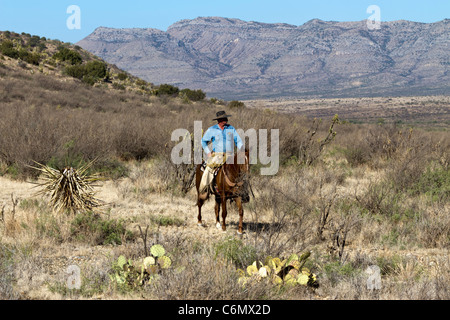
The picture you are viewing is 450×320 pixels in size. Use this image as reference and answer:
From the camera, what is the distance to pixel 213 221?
31.0 ft

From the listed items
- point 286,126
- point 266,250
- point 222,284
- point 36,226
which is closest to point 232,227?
point 266,250

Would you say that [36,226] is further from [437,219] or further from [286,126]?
[286,126]

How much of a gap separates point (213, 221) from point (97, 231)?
8.60 ft

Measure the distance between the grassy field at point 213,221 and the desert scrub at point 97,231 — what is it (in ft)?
0.08

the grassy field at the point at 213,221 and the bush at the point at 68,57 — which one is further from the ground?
the bush at the point at 68,57

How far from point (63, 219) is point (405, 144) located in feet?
34.8

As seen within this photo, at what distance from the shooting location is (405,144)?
47.5 ft

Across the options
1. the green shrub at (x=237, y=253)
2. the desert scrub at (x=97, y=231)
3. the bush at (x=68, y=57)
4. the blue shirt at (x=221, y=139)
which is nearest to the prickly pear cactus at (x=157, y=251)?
the green shrub at (x=237, y=253)

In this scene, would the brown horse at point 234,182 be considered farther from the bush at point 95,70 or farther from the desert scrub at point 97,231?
the bush at point 95,70

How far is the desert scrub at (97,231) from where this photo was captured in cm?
752

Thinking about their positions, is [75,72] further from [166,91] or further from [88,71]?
[166,91]

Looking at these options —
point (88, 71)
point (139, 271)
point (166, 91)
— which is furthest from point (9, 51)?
point (139, 271)

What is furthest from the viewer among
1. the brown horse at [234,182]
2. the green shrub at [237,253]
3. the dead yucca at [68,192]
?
the dead yucca at [68,192]

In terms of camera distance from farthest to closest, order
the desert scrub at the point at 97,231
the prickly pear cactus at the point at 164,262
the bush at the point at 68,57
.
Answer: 1. the bush at the point at 68,57
2. the desert scrub at the point at 97,231
3. the prickly pear cactus at the point at 164,262
